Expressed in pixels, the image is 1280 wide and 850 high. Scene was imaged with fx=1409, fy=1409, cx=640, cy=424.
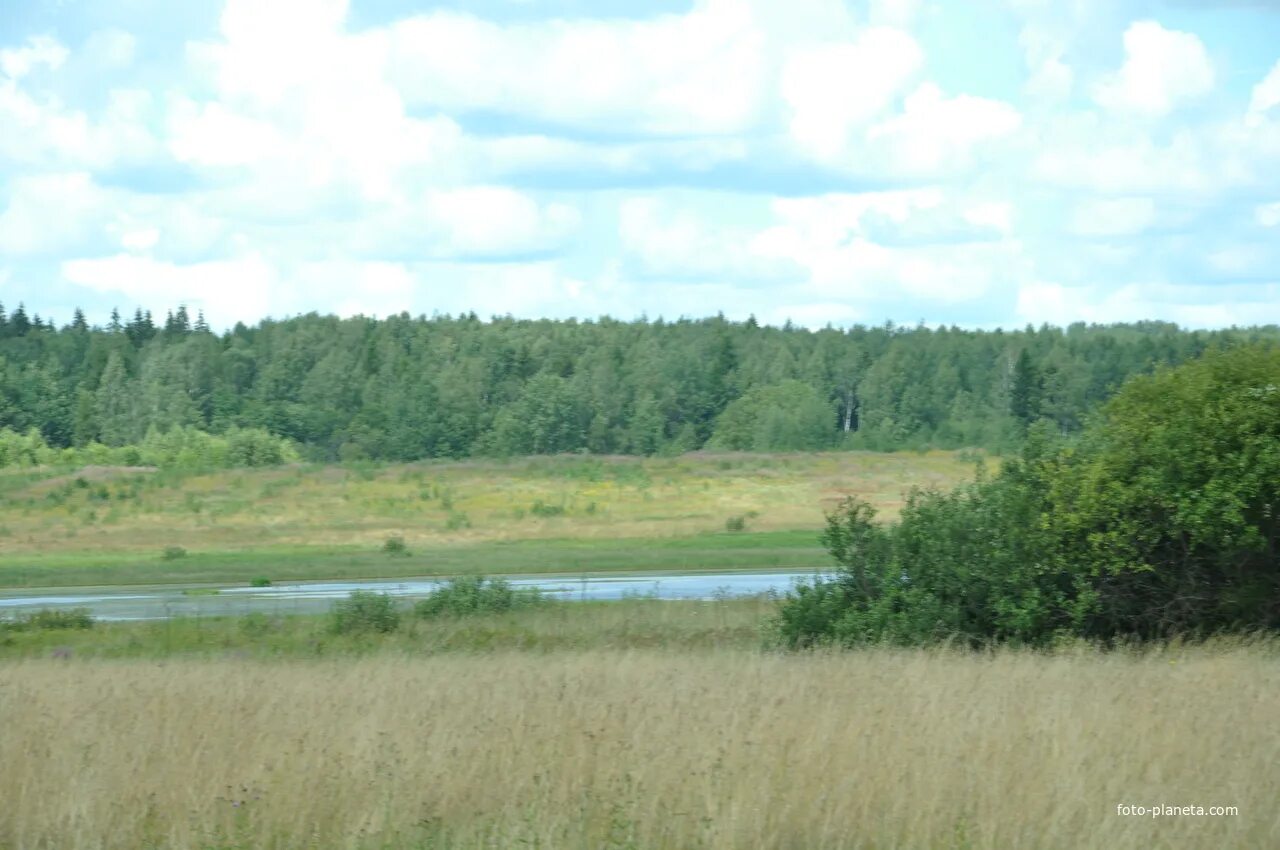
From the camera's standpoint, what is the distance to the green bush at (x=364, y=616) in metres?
Answer: 22.4

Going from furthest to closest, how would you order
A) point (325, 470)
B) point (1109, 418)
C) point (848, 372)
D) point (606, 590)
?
point (848, 372) < point (325, 470) < point (606, 590) < point (1109, 418)

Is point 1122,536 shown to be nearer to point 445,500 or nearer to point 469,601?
point 469,601

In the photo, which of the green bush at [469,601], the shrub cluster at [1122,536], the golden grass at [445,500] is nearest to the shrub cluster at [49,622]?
the green bush at [469,601]

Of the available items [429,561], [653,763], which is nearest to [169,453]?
[429,561]

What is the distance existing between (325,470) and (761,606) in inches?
1977

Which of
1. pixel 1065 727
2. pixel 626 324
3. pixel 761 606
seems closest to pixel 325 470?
pixel 761 606

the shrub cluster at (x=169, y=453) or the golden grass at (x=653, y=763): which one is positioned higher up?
the shrub cluster at (x=169, y=453)

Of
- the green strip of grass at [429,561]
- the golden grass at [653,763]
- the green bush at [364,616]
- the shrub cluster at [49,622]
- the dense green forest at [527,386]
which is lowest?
the green strip of grass at [429,561]

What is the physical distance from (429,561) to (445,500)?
19.5 m

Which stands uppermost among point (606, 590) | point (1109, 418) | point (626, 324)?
point (626, 324)

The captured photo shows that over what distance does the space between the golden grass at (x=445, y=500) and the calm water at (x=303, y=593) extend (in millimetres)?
15249

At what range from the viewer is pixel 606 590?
32.4 metres

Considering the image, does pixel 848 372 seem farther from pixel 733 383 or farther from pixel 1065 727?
pixel 1065 727

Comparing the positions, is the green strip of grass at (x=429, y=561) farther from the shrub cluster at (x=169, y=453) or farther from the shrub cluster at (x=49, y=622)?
the shrub cluster at (x=169, y=453)
